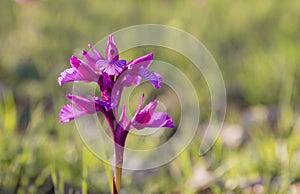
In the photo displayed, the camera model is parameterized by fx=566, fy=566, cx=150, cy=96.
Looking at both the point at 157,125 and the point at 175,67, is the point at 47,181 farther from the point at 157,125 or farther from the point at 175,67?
the point at 175,67

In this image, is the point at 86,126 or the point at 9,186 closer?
the point at 9,186

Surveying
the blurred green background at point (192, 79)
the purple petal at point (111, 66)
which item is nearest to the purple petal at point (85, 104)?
the purple petal at point (111, 66)

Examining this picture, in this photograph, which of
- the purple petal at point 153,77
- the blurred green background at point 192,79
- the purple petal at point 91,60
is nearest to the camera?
the purple petal at point 153,77

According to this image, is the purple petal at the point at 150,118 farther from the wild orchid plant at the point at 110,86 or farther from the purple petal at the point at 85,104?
the purple petal at the point at 85,104

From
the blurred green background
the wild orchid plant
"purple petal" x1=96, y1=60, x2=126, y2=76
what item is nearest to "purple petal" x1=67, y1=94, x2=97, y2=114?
the wild orchid plant

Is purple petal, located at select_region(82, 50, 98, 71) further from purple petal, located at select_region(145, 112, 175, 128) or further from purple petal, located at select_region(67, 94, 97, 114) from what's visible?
purple petal, located at select_region(145, 112, 175, 128)

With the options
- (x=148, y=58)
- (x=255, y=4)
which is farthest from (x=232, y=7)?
(x=148, y=58)
